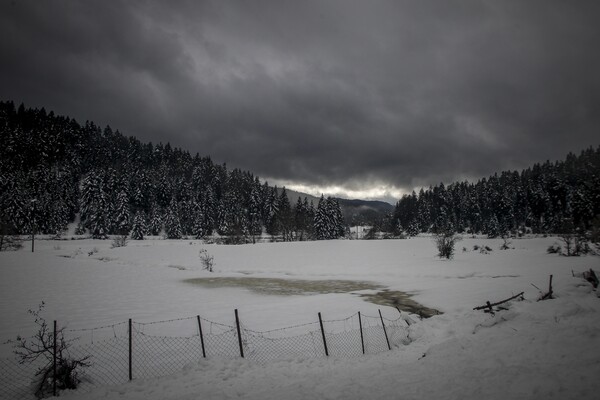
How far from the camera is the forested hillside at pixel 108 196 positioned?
7100cm

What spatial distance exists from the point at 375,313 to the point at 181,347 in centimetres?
1033

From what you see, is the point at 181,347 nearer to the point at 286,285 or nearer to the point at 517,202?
the point at 286,285

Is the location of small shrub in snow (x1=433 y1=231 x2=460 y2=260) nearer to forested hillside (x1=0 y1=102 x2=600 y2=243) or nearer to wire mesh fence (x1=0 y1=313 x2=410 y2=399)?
forested hillside (x1=0 y1=102 x2=600 y2=243)

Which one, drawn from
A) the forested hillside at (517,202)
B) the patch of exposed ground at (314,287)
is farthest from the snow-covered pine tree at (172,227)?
the forested hillside at (517,202)

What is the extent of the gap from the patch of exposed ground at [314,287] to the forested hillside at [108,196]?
38.1 metres

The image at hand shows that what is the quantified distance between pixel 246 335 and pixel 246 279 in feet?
Result: 63.0

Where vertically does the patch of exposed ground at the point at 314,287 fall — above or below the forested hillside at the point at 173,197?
below

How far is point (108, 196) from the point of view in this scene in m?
77.6

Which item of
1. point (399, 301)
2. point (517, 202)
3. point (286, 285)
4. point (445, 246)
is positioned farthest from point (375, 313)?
point (517, 202)

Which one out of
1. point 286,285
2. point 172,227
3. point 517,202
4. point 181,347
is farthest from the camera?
point 517,202

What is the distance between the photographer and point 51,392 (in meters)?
7.97

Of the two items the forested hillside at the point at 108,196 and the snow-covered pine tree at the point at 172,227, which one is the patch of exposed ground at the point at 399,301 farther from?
the snow-covered pine tree at the point at 172,227

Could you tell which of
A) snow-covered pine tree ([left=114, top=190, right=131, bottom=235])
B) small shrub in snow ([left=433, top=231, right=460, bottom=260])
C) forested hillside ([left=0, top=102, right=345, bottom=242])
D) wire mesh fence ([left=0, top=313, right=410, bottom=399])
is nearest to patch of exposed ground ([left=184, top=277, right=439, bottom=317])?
wire mesh fence ([left=0, top=313, right=410, bottom=399])

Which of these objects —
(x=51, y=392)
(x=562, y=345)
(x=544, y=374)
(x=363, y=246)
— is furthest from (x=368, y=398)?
(x=363, y=246)
